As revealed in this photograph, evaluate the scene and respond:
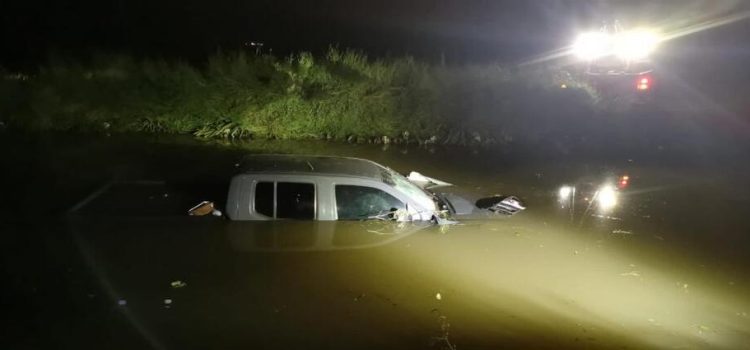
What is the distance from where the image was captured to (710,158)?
1438cm

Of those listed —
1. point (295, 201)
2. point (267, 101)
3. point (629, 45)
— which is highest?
point (629, 45)

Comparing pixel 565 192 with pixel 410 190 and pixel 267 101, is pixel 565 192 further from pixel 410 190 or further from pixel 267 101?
pixel 267 101

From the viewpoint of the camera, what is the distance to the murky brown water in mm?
5887

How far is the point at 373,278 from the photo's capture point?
7.09m

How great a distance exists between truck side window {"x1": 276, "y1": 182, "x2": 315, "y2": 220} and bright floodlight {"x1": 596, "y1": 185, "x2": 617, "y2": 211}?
5.05 meters

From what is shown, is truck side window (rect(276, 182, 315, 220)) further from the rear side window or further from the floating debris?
the floating debris

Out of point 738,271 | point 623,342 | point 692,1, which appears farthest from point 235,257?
point 692,1

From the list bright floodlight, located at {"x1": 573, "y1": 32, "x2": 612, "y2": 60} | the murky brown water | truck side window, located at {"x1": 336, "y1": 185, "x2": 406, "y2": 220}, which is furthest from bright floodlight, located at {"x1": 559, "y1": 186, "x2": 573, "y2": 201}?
bright floodlight, located at {"x1": 573, "y1": 32, "x2": 612, "y2": 60}

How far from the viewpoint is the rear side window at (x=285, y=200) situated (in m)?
7.91

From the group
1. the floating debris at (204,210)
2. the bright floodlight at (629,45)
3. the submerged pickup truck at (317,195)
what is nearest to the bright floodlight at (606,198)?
the submerged pickup truck at (317,195)

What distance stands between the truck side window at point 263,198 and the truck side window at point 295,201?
99 mm

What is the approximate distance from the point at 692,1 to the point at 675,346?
31.8 metres

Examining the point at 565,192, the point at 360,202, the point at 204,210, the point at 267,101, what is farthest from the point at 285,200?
the point at 267,101

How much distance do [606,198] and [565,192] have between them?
69cm
